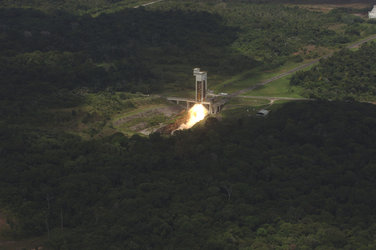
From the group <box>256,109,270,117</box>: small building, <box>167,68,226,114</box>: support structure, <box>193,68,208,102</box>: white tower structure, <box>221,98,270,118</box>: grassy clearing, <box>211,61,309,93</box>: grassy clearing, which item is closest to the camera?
<box>256,109,270,117</box>: small building

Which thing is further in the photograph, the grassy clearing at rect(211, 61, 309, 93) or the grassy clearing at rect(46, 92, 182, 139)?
the grassy clearing at rect(211, 61, 309, 93)

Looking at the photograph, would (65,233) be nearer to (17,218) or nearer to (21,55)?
(17,218)

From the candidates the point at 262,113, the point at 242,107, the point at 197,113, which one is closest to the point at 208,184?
the point at 262,113

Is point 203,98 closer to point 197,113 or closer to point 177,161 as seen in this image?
point 197,113

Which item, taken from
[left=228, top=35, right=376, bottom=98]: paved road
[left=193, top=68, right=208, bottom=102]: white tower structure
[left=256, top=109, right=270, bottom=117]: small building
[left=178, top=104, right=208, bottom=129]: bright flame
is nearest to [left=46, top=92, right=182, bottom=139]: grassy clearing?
[left=178, top=104, right=208, bottom=129]: bright flame

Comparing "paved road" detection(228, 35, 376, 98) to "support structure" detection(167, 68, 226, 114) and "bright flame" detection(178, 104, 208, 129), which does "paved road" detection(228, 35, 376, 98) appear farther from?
"bright flame" detection(178, 104, 208, 129)

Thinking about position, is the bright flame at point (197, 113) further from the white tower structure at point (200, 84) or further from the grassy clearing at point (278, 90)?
the grassy clearing at point (278, 90)

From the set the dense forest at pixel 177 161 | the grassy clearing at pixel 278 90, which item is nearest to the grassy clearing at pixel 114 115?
the dense forest at pixel 177 161
